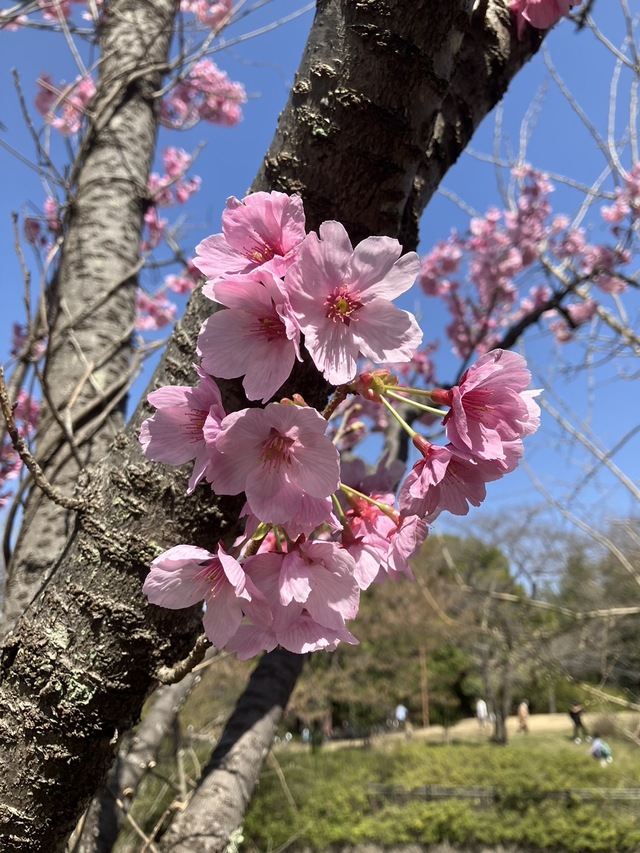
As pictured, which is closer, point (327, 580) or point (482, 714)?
point (327, 580)

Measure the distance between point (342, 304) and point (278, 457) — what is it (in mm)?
194

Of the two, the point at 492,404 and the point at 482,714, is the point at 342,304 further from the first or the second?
the point at 482,714

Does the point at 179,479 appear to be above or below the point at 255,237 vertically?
below

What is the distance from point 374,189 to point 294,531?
44 centimetres

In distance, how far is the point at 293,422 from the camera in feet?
1.87

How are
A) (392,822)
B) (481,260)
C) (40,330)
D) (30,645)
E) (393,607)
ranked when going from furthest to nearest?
(393,607) → (392,822) → (481,260) → (40,330) → (30,645)

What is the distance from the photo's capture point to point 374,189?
2.21 ft

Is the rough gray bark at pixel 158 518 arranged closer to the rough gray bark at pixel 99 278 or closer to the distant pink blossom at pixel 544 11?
the distant pink blossom at pixel 544 11

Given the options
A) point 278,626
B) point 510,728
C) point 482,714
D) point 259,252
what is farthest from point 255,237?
point 510,728

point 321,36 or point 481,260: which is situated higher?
point 481,260

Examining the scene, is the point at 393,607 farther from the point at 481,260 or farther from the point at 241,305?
the point at 241,305

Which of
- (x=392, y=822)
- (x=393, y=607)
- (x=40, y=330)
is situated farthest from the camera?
(x=393, y=607)

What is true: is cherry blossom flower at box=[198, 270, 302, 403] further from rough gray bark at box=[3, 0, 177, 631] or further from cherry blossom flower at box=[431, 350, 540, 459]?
rough gray bark at box=[3, 0, 177, 631]

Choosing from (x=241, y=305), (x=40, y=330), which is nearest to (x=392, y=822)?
(x=40, y=330)
